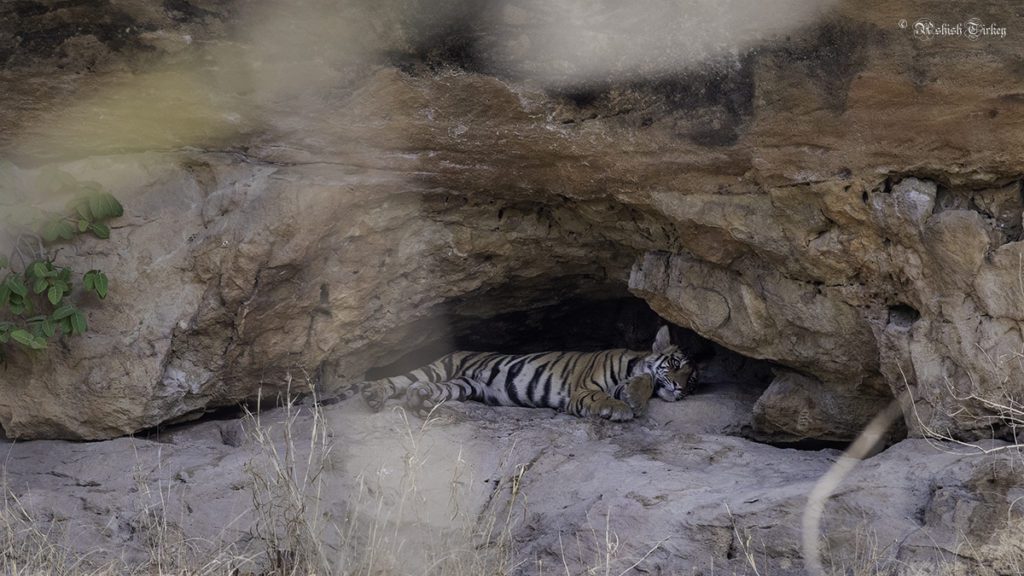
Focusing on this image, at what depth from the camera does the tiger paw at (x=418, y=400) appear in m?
6.58

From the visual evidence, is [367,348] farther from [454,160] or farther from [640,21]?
[640,21]

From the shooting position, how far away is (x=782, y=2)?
172 inches

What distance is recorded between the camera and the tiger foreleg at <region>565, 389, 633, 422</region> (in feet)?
22.3

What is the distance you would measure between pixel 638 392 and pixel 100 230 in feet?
11.6

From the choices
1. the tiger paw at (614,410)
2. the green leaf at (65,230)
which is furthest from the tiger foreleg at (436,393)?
the green leaf at (65,230)

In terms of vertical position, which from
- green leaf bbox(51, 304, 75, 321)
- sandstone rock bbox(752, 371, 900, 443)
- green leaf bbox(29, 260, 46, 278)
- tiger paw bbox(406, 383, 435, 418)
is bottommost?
tiger paw bbox(406, 383, 435, 418)

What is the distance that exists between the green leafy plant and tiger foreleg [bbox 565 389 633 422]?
3.08 metres

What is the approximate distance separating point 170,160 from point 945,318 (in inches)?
150

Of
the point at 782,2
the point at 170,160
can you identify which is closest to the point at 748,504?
the point at 782,2

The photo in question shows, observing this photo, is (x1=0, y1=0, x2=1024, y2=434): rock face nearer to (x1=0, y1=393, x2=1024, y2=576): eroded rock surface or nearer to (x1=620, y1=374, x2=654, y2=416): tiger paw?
(x1=0, y1=393, x2=1024, y2=576): eroded rock surface

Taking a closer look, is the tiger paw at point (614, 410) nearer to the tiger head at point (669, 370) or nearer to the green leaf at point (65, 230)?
the tiger head at point (669, 370)

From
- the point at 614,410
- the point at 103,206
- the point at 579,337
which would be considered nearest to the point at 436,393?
the point at 614,410

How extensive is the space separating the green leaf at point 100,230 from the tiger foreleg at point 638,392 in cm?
336

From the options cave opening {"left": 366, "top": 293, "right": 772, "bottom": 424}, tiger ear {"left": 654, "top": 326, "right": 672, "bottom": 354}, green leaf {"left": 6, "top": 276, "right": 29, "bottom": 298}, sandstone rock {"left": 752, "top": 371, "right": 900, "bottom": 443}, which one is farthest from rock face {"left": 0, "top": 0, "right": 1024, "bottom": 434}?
tiger ear {"left": 654, "top": 326, "right": 672, "bottom": 354}
